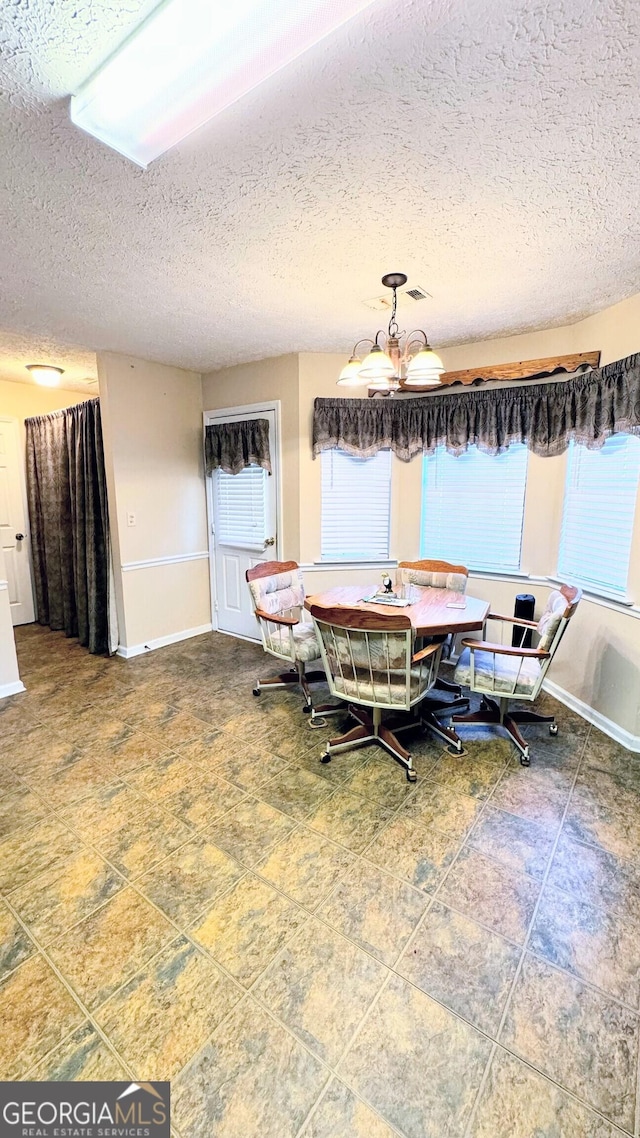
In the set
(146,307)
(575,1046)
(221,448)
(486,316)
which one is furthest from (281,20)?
(221,448)

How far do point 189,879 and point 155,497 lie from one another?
314 cm

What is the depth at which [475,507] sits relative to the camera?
3662 millimetres

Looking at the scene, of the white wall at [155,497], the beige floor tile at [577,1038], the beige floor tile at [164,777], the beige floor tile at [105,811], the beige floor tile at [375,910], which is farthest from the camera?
the white wall at [155,497]

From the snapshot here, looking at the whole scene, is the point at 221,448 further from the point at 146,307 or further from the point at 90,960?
the point at 90,960

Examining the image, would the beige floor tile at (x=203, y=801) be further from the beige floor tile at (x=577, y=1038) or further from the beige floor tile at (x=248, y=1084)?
the beige floor tile at (x=577, y=1038)

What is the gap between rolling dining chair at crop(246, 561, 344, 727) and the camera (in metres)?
2.92

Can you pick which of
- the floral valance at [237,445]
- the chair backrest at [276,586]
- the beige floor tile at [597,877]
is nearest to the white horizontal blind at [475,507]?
the chair backrest at [276,586]

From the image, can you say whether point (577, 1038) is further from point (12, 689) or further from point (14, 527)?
point (14, 527)

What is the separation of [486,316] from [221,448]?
245cm

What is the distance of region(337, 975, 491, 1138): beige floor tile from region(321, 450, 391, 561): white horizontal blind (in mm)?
3038

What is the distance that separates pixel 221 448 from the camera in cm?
421

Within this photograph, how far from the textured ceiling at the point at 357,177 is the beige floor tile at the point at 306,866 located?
2558 mm

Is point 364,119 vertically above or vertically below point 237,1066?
above

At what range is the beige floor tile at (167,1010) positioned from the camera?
46.9 inches
